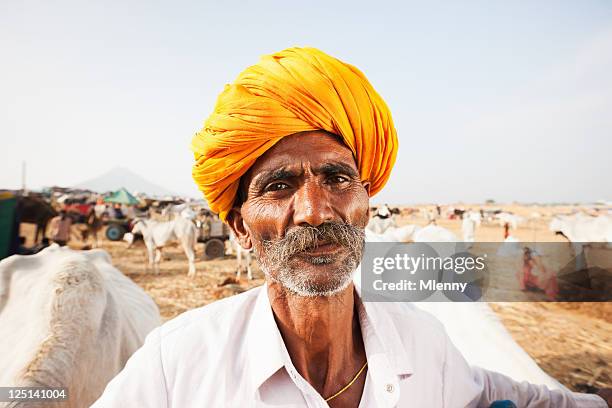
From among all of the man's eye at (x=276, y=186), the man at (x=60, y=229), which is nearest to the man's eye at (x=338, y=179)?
the man's eye at (x=276, y=186)

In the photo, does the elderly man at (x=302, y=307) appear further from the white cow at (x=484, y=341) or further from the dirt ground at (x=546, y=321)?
the dirt ground at (x=546, y=321)

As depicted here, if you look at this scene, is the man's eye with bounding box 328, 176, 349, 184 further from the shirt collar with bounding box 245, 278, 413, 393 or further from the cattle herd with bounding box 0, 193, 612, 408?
the cattle herd with bounding box 0, 193, 612, 408

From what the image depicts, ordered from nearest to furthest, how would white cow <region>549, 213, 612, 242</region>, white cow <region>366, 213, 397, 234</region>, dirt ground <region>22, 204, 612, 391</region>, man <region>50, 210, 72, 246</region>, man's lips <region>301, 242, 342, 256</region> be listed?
1. man's lips <region>301, 242, 342, 256</region>
2. dirt ground <region>22, 204, 612, 391</region>
3. white cow <region>549, 213, 612, 242</region>
4. man <region>50, 210, 72, 246</region>
5. white cow <region>366, 213, 397, 234</region>

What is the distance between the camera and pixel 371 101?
5.68ft

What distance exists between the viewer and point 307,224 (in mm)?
1349

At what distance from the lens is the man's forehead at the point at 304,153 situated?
4.85ft

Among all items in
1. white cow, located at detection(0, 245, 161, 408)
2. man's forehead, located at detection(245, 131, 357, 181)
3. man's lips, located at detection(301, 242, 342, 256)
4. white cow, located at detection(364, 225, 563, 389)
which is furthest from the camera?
white cow, located at detection(364, 225, 563, 389)

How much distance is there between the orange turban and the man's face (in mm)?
72

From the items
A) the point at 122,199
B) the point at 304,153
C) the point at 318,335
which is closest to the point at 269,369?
the point at 318,335

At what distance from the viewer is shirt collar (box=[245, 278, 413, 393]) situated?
131 centimetres

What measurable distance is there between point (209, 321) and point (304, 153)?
0.77m

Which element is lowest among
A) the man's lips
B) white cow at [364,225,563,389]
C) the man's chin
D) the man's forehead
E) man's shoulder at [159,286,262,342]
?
white cow at [364,225,563,389]

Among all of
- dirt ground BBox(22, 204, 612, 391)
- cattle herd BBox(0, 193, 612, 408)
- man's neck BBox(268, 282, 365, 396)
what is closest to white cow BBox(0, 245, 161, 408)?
cattle herd BBox(0, 193, 612, 408)

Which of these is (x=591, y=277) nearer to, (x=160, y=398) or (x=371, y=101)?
(x=371, y=101)
